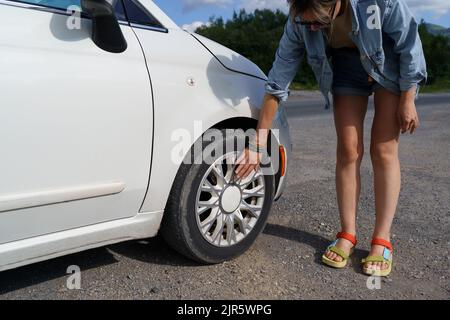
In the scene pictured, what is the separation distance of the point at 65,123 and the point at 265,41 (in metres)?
28.9

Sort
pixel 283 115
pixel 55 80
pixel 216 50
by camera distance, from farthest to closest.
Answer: pixel 283 115
pixel 216 50
pixel 55 80

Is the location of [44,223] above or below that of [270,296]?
above

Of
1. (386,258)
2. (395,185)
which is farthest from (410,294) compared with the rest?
(395,185)

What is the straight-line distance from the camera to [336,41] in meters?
2.40

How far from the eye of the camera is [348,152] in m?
2.64

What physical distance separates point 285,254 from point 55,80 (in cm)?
155

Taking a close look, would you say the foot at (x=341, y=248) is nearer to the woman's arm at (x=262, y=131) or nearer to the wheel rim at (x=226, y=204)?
the wheel rim at (x=226, y=204)

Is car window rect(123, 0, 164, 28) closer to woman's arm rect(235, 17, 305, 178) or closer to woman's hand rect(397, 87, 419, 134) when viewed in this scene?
woman's arm rect(235, 17, 305, 178)

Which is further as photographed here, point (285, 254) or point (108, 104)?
point (285, 254)

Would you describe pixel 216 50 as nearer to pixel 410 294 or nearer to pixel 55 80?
pixel 55 80

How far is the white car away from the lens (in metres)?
1.81

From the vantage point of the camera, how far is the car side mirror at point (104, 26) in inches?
77.1

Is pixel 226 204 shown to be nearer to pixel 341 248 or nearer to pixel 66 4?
pixel 341 248

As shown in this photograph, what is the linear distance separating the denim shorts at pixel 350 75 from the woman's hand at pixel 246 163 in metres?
0.57
